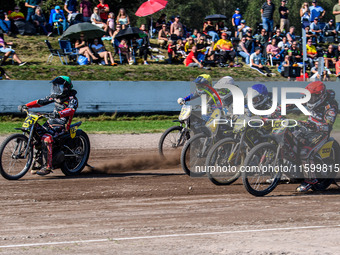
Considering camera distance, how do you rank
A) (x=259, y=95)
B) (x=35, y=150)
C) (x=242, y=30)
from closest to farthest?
1. (x=259, y=95)
2. (x=35, y=150)
3. (x=242, y=30)

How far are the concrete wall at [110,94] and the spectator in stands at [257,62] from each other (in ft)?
14.5

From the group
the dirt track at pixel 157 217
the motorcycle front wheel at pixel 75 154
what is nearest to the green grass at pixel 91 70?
the motorcycle front wheel at pixel 75 154

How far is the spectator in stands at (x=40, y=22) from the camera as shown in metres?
21.3

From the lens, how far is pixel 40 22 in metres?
21.9

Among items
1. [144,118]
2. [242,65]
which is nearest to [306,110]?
[144,118]

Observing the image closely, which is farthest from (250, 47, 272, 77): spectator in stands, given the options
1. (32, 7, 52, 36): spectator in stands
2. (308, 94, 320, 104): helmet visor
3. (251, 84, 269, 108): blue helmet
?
(308, 94, 320, 104): helmet visor

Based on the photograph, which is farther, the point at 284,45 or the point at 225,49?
the point at 284,45

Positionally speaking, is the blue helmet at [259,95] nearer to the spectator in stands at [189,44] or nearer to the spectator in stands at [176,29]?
the spectator in stands at [189,44]

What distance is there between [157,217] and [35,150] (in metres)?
3.47

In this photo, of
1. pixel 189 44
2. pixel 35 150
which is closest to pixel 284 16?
pixel 189 44

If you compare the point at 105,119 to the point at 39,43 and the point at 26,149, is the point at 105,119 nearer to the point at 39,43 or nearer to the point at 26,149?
the point at 39,43

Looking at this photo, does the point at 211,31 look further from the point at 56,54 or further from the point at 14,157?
the point at 14,157

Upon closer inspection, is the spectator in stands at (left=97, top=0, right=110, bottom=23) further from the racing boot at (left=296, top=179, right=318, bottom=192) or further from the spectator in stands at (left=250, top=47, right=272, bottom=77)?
the racing boot at (left=296, top=179, right=318, bottom=192)

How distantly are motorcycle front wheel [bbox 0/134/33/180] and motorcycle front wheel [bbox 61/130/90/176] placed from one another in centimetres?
77
